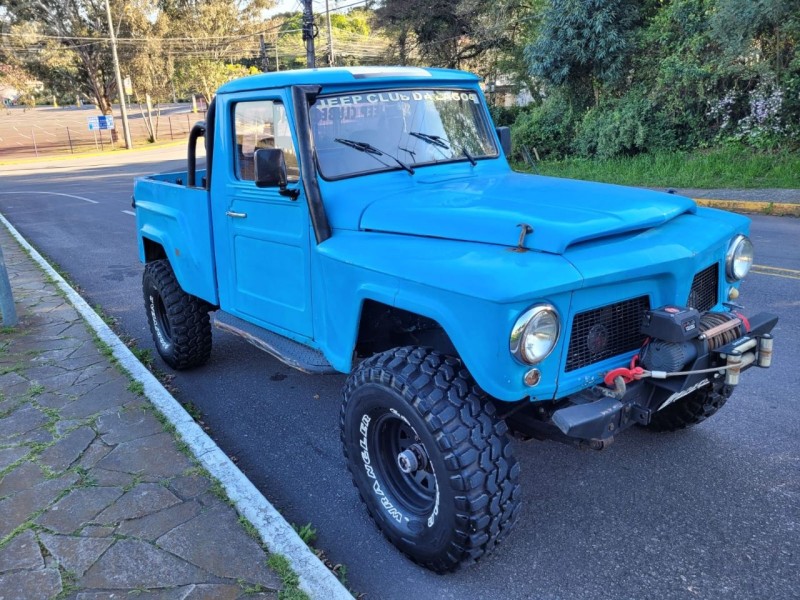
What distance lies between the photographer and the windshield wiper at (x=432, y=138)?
386 centimetres

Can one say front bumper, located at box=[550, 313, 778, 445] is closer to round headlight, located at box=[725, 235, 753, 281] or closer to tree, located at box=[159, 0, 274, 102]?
round headlight, located at box=[725, 235, 753, 281]

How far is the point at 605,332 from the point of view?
2.80m

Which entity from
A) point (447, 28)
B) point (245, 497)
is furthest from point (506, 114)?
point (245, 497)

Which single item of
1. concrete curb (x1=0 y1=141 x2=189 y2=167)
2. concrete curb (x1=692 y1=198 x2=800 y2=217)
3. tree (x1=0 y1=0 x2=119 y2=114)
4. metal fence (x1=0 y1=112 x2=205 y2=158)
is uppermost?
tree (x1=0 y1=0 x2=119 y2=114)

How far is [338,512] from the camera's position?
3379 millimetres

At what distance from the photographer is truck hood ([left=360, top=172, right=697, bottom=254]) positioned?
9.16 feet

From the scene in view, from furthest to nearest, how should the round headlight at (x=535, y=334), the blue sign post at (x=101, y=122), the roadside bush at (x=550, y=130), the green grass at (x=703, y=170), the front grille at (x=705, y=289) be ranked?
the blue sign post at (x=101, y=122), the roadside bush at (x=550, y=130), the green grass at (x=703, y=170), the front grille at (x=705, y=289), the round headlight at (x=535, y=334)

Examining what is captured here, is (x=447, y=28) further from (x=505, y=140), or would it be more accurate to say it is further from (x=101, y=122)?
(x=505, y=140)

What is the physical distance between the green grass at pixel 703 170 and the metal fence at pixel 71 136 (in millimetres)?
25532

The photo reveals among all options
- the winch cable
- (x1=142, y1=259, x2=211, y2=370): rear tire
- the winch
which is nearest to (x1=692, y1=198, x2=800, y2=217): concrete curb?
the winch cable

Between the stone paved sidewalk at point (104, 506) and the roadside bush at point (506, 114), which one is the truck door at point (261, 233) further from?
the roadside bush at point (506, 114)

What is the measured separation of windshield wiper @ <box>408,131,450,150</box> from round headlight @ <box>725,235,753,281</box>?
1.68 m

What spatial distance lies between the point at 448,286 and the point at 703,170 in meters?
14.1

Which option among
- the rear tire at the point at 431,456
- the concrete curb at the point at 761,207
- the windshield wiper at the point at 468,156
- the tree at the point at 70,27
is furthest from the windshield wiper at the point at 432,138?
the tree at the point at 70,27
